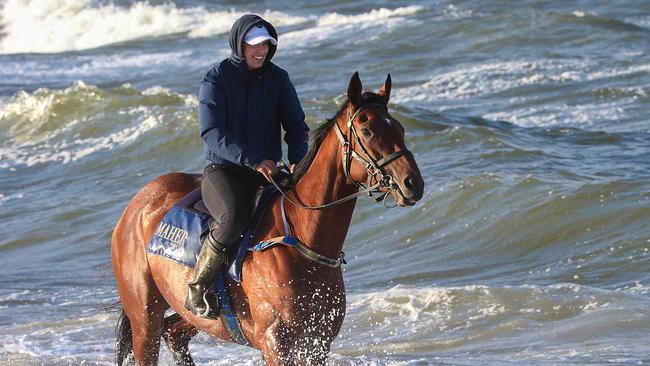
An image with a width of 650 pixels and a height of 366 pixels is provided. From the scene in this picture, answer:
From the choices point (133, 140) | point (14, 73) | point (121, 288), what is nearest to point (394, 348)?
point (121, 288)

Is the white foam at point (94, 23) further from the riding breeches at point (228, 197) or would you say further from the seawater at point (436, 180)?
the riding breeches at point (228, 197)

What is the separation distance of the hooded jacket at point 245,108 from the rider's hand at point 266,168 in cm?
4

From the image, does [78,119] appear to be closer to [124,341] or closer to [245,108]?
[124,341]

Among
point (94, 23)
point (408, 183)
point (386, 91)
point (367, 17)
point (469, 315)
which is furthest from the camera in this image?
point (94, 23)

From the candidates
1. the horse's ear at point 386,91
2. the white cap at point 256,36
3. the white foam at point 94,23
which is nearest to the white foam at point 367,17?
the white foam at point 94,23

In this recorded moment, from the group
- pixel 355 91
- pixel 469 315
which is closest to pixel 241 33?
pixel 355 91

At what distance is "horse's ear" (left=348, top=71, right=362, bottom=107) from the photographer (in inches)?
216

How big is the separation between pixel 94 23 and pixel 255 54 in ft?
114

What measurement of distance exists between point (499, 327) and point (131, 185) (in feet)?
27.1

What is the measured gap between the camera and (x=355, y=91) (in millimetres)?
5543

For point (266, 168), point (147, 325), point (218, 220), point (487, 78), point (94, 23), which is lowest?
point (487, 78)

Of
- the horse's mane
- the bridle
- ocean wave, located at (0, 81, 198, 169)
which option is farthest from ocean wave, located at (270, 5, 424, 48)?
the bridle

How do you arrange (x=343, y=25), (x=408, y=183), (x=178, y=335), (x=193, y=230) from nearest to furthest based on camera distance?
(x=408, y=183)
(x=193, y=230)
(x=178, y=335)
(x=343, y=25)

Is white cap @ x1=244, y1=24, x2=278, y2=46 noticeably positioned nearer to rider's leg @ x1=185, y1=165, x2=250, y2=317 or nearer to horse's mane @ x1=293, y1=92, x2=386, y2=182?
horse's mane @ x1=293, y1=92, x2=386, y2=182
